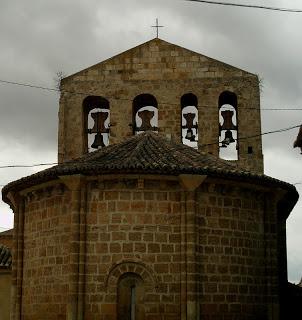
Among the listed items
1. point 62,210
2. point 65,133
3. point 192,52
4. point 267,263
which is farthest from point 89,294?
point 192,52

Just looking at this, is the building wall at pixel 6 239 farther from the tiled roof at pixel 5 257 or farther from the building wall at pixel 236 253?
the building wall at pixel 236 253

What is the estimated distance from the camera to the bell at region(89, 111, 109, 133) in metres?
18.5

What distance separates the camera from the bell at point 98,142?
60.3ft

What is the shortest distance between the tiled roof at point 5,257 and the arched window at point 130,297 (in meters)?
8.11

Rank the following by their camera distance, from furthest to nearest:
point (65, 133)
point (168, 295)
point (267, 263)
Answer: point (65, 133) → point (267, 263) → point (168, 295)

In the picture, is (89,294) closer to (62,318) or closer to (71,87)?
(62,318)

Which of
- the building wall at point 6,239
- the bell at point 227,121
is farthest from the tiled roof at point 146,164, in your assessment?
the building wall at point 6,239

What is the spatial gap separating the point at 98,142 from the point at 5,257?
504 cm

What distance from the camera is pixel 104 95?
1894 cm

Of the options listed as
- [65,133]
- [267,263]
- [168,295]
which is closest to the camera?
[168,295]

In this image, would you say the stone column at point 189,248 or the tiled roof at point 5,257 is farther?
the tiled roof at point 5,257

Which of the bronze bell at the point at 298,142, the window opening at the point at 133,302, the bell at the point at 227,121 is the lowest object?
the window opening at the point at 133,302

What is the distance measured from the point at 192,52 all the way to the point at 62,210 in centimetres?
714

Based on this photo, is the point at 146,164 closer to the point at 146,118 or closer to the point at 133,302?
the point at 133,302
